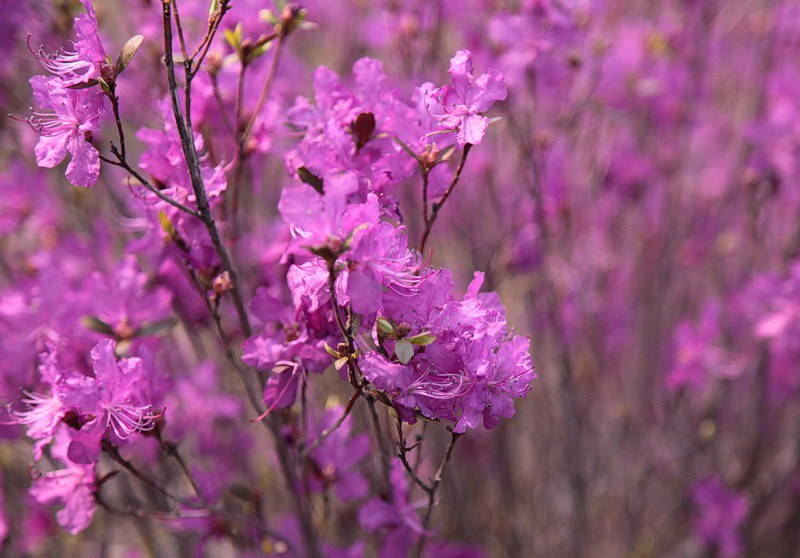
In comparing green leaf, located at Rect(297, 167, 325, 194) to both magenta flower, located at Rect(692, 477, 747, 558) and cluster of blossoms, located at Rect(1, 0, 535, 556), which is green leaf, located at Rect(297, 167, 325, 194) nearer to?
cluster of blossoms, located at Rect(1, 0, 535, 556)

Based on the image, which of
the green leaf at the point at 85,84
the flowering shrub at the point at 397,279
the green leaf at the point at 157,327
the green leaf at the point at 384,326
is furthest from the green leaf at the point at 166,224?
the green leaf at the point at 384,326

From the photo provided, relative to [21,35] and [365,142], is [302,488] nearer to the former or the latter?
[365,142]

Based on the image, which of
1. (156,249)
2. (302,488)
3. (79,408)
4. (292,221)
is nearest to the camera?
(292,221)

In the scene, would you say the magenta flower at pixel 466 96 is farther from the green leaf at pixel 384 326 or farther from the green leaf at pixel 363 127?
the green leaf at pixel 384 326

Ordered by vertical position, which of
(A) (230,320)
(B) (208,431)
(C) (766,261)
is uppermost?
(C) (766,261)

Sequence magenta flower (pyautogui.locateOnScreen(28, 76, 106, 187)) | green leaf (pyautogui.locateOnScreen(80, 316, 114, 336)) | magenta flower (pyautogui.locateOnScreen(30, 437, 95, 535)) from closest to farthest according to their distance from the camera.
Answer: magenta flower (pyautogui.locateOnScreen(28, 76, 106, 187))
magenta flower (pyautogui.locateOnScreen(30, 437, 95, 535))
green leaf (pyautogui.locateOnScreen(80, 316, 114, 336))

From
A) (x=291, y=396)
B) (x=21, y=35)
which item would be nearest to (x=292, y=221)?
(x=291, y=396)

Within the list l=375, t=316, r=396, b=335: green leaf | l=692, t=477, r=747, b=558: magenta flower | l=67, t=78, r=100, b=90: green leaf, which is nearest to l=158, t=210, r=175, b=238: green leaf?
l=67, t=78, r=100, b=90: green leaf
